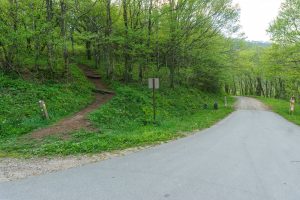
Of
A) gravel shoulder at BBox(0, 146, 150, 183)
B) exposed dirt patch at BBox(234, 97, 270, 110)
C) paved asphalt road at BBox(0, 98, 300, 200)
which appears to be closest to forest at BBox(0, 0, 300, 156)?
gravel shoulder at BBox(0, 146, 150, 183)

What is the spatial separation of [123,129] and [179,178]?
6.78m

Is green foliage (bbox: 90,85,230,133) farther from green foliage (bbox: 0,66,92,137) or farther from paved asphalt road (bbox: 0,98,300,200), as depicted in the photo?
paved asphalt road (bbox: 0,98,300,200)

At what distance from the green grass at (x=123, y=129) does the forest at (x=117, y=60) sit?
5cm

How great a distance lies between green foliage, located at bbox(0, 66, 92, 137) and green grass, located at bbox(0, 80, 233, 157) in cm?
163

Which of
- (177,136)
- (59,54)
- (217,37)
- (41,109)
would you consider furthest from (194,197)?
(217,37)

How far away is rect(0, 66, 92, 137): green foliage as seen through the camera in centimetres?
1077

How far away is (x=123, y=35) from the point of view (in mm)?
19672

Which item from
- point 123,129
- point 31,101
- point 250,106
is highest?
point 31,101

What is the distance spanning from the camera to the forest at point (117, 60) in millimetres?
10953

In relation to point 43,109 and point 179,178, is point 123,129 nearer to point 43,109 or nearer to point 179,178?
point 43,109

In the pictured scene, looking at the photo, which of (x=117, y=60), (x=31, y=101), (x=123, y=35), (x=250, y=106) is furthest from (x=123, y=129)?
(x=250, y=106)

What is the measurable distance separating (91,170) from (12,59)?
1295 cm

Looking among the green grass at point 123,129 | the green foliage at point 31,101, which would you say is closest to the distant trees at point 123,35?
the green foliage at point 31,101

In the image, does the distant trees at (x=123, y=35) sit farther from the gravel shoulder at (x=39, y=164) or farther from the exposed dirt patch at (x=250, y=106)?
the gravel shoulder at (x=39, y=164)
